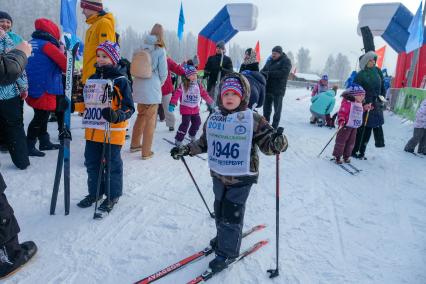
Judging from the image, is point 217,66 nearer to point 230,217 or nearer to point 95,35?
point 95,35

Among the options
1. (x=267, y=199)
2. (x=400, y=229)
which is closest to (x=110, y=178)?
(x=267, y=199)

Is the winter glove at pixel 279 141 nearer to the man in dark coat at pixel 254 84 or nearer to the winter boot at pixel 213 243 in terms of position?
the winter boot at pixel 213 243

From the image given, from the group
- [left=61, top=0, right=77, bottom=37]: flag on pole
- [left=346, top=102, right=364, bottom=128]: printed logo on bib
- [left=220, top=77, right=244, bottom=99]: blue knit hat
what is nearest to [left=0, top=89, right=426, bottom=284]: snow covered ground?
[left=346, top=102, right=364, bottom=128]: printed logo on bib

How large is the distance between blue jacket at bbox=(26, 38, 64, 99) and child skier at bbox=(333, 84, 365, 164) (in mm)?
5314

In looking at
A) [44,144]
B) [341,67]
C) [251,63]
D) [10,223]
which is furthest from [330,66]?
[10,223]

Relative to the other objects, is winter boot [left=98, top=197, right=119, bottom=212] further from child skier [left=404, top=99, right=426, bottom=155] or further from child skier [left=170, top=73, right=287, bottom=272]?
child skier [left=404, top=99, right=426, bottom=155]

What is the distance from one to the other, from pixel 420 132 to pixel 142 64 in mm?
6784

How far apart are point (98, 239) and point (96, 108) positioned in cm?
144

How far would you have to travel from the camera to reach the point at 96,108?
11.7 ft

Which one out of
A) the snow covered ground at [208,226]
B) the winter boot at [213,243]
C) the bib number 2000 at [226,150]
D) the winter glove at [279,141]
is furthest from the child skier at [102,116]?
the winter glove at [279,141]

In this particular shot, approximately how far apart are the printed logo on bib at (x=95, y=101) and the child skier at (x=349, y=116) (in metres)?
4.70

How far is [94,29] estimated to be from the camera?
14.2ft

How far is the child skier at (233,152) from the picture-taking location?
2.73 meters

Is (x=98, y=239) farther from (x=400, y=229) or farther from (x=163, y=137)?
(x=163, y=137)
